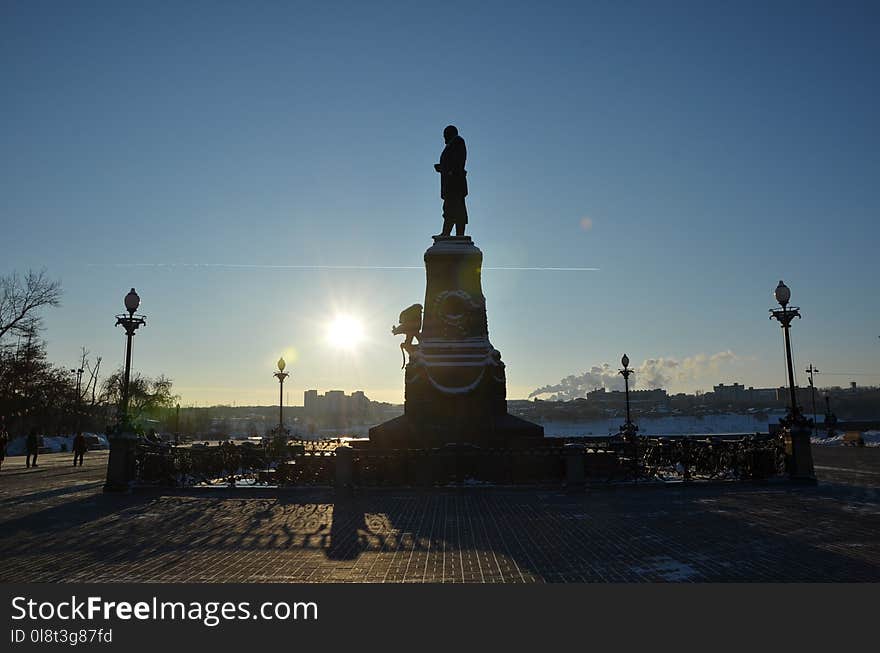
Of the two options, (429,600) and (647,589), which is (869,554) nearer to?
(647,589)

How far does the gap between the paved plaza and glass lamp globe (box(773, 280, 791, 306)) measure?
18.1ft

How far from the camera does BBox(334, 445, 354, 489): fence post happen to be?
16.5 m

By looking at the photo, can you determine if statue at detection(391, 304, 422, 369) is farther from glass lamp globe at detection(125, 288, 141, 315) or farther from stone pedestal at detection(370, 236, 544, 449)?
glass lamp globe at detection(125, 288, 141, 315)

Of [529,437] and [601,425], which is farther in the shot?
[601,425]

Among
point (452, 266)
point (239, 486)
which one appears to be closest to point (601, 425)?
point (452, 266)

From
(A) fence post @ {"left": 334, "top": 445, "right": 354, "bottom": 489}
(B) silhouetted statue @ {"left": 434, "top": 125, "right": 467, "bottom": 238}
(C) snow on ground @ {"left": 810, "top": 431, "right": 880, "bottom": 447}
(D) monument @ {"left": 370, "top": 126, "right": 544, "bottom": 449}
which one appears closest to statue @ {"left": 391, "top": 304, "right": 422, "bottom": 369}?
(D) monument @ {"left": 370, "top": 126, "right": 544, "bottom": 449}

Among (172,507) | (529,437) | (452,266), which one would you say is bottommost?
(172,507)

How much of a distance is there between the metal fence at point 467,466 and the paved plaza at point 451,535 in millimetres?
770

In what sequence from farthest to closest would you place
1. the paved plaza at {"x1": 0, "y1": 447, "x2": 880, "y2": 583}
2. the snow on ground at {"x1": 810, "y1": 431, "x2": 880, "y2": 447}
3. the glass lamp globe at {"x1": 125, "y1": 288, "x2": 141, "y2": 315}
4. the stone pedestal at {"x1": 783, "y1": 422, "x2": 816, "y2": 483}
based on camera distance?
the snow on ground at {"x1": 810, "y1": 431, "x2": 880, "y2": 447}, the glass lamp globe at {"x1": 125, "y1": 288, "x2": 141, "y2": 315}, the stone pedestal at {"x1": 783, "y1": 422, "x2": 816, "y2": 483}, the paved plaza at {"x1": 0, "y1": 447, "x2": 880, "y2": 583}

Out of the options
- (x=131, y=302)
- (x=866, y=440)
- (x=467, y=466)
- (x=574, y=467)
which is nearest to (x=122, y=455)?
(x=131, y=302)

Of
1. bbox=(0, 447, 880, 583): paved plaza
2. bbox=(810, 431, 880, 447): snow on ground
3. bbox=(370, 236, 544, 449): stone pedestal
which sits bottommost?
bbox=(0, 447, 880, 583): paved plaza

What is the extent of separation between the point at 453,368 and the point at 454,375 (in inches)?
9.9

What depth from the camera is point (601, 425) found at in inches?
4395

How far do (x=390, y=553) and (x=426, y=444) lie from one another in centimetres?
Result: 1175
